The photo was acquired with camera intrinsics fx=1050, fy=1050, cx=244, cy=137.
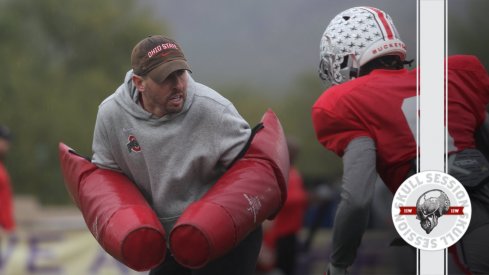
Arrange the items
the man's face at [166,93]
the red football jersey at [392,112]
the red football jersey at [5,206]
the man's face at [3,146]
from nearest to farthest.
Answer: the red football jersey at [392,112], the man's face at [166,93], the red football jersey at [5,206], the man's face at [3,146]

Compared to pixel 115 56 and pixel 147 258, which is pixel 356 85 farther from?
pixel 115 56

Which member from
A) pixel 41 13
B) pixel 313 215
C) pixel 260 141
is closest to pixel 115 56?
pixel 260 141

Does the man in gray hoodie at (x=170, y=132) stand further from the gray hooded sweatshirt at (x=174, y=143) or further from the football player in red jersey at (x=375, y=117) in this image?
the football player in red jersey at (x=375, y=117)

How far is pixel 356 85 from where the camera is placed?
2.47 metres

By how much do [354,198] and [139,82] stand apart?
615 millimetres

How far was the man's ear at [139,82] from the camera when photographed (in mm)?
2569

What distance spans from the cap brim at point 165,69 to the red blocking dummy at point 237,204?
0.27 metres

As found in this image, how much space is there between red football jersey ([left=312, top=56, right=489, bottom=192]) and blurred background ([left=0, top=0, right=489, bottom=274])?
0.07 metres

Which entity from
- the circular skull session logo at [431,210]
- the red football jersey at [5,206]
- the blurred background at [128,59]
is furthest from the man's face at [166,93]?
the red football jersey at [5,206]

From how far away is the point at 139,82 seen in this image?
2.58 meters

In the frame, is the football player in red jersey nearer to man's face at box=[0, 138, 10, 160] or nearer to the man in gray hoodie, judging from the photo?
the man in gray hoodie

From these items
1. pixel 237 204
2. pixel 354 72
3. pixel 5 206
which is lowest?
pixel 5 206

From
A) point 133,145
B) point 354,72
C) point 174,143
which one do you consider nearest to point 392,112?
point 354,72

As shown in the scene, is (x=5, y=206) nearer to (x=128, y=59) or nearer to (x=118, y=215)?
(x=128, y=59)
